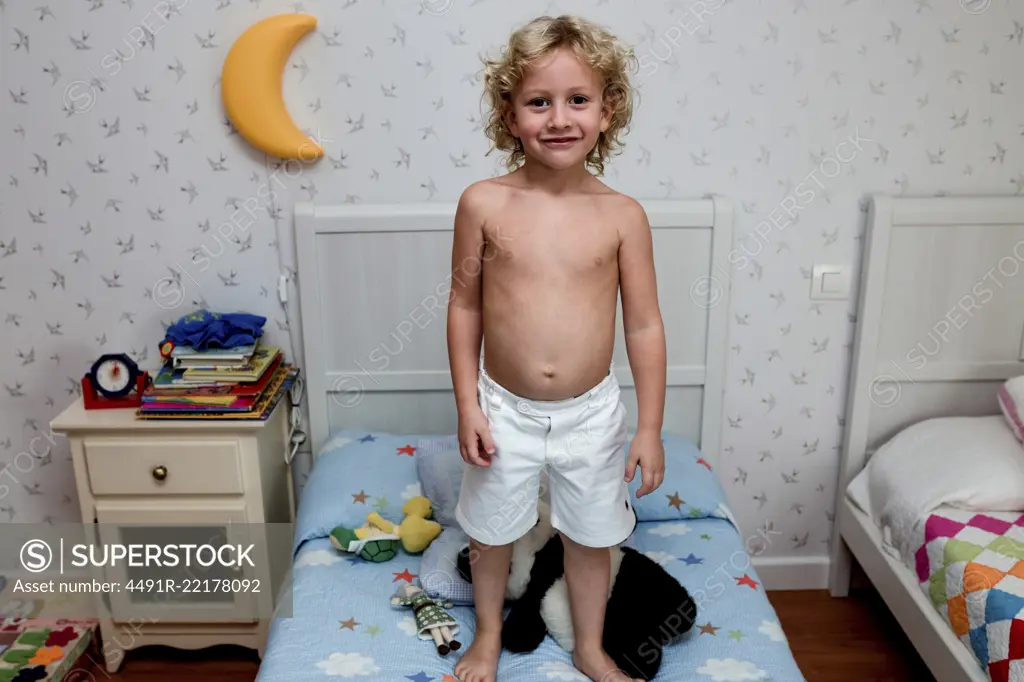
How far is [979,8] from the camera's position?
2.00 meters

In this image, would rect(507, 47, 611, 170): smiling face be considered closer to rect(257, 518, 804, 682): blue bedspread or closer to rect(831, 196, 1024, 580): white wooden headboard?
rect(257, 518, 804, 682): blue bedspread

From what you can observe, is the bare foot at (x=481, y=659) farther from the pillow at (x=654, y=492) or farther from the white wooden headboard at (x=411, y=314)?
the white wooden headboard at (x=411, y=314)

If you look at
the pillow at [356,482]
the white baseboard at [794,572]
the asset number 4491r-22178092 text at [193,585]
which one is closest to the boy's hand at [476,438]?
the pillow at [356,482]

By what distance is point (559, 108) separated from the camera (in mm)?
1265

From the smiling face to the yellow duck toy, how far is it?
0.85 metres

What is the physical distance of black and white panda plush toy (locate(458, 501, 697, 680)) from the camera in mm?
1528

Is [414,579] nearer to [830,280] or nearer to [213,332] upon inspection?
[213,332]

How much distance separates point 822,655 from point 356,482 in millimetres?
1192

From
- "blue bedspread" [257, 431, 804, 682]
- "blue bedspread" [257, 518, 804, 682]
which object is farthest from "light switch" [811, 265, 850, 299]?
"blue bedspread" [257, 518, 804, 682]

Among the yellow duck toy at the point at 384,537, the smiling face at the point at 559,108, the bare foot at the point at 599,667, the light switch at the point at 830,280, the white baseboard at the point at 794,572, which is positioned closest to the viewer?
the smiling face at the point at 559,108

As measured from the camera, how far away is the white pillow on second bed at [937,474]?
187 centimetres

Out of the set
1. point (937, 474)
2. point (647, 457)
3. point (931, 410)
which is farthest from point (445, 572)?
point (931, 410)

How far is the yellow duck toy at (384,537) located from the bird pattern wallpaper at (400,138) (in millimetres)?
575

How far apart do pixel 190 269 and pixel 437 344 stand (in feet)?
2.02
